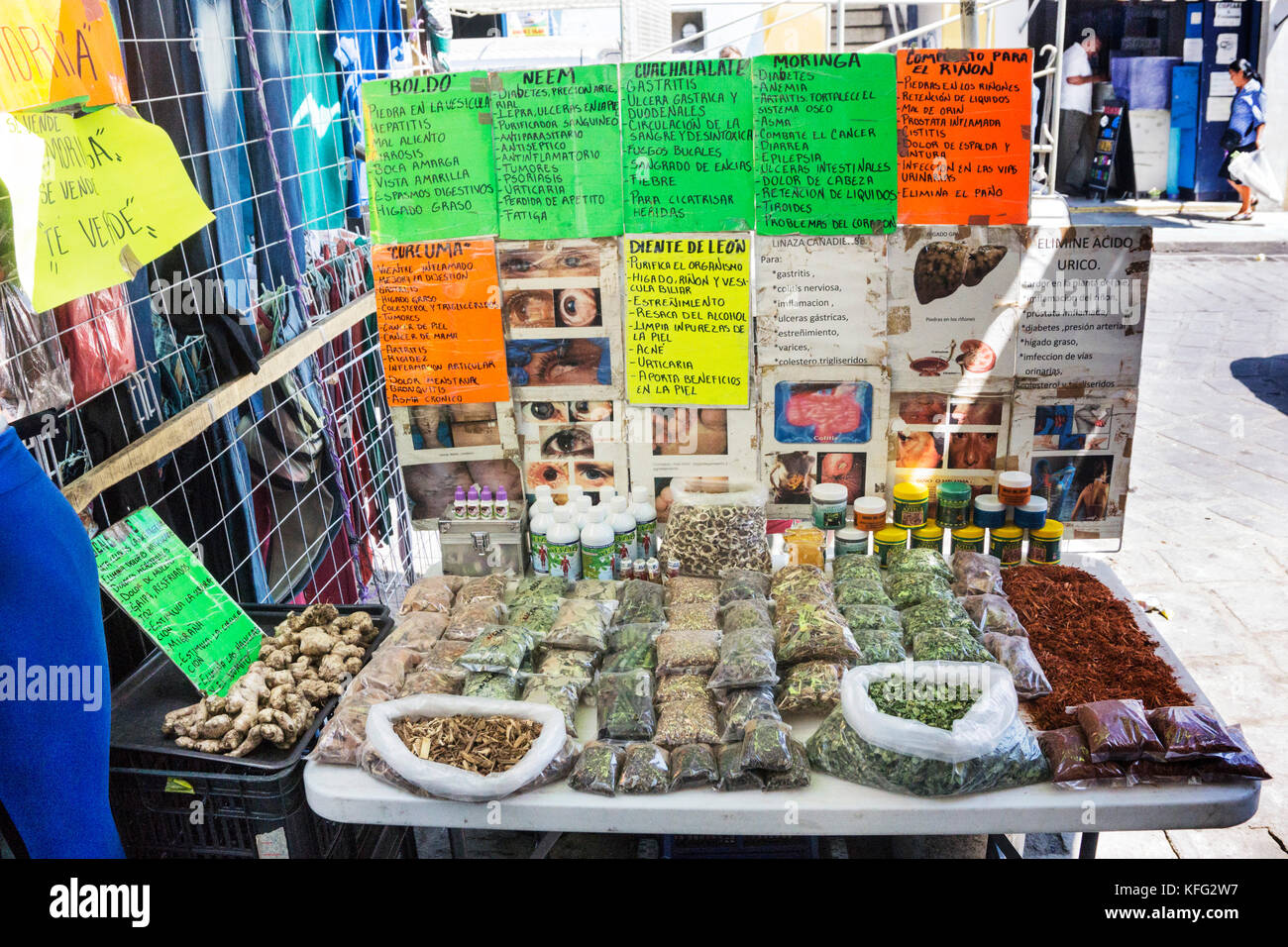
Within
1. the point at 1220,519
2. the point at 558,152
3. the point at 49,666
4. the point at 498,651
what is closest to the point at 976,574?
the point at 498,651

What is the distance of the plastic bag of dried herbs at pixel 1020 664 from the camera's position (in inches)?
91.1

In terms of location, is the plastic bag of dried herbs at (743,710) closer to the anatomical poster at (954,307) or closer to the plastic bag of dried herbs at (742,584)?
the plastic bag of dried herbs at (742,584)

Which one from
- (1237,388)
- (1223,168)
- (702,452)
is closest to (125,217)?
(702,452)

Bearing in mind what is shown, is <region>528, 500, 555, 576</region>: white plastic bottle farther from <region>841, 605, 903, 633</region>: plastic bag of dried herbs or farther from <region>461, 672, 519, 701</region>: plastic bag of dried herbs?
<region>841, 605, 903, 633</region>: plastic bag of dried herbs

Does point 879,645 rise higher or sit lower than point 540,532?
lower

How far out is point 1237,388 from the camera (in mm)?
6938

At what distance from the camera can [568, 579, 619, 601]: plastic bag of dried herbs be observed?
2.75 metres

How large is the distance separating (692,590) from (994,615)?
76cm

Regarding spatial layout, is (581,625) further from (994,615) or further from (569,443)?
(994,615)

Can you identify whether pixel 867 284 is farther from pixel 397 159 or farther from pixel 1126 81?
pixel 1126 81

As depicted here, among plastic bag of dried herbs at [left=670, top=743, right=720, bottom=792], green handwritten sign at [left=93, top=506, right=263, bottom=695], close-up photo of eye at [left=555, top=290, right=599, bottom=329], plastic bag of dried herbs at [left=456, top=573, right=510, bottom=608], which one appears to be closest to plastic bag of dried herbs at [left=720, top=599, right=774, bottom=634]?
plastic bag of dried herbs at [left=670, top=743, right=720, bottom=792]

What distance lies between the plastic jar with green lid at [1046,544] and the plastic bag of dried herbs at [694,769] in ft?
3.90

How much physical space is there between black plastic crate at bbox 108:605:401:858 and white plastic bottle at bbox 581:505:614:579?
818 mm

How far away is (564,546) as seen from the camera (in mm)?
2848
